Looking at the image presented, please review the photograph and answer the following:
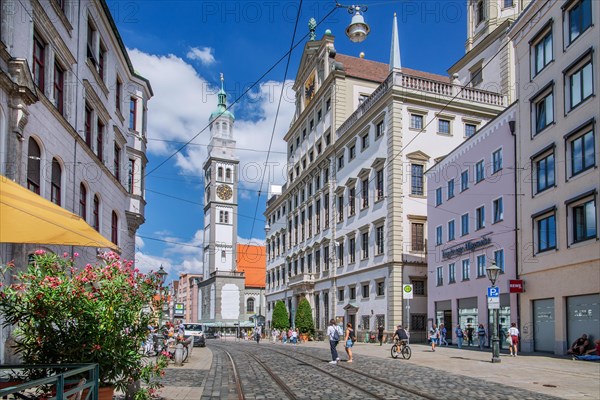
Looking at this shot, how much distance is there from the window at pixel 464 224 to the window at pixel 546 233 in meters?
6.76

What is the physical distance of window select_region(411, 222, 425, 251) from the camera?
138 ft

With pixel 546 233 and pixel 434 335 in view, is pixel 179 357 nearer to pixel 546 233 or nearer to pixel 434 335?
pixel 434 335

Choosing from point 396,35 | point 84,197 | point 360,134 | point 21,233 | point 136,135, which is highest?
point 396,35

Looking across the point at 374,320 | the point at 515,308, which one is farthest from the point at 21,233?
the point at 374,320

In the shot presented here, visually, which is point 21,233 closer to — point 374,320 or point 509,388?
point 509,388

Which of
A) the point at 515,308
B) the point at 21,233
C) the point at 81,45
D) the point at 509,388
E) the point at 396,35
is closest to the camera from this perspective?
the point at 21,233

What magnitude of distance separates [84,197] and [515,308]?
20.1 meters

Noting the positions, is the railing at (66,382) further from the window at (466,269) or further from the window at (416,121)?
the window at (416,121)

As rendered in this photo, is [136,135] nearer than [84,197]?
No

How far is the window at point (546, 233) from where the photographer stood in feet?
86.3

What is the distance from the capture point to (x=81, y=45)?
Answer: 21.0 metres

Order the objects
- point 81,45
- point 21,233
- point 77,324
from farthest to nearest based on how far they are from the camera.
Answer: point 81,45
point 77,324
point 21,233

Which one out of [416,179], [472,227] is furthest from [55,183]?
[416,179]

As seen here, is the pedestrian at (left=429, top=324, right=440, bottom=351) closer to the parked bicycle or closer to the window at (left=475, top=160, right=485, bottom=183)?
the parked bicycle
